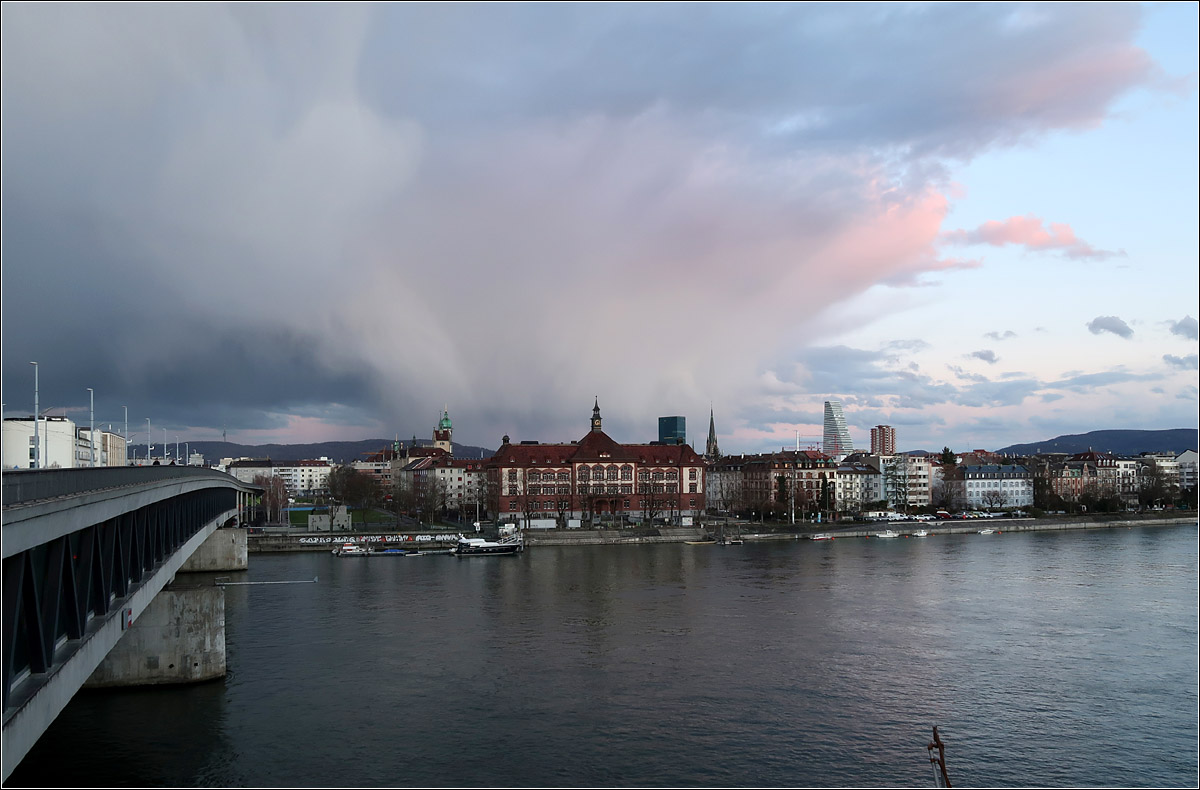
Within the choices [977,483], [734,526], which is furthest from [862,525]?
[977,483]

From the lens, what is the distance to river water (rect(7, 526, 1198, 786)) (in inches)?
1041

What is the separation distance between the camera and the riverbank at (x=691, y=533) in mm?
Answer: 98188

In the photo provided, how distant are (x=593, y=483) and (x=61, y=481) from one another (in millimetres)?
108951

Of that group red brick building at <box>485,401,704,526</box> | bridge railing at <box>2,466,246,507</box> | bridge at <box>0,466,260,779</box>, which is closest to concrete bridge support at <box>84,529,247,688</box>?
bridge at <box>0,466,260,779</box>

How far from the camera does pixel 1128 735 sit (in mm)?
29297

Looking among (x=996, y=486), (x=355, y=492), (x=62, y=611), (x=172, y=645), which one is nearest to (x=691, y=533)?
(x=355, y=492)

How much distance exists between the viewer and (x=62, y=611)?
20.4 metres

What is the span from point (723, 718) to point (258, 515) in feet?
428

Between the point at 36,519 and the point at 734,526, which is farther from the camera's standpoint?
the point at 734,526

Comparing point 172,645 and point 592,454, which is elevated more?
point 592,454

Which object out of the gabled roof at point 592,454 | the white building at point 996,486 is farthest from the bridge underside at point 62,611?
the white building at point 996,486

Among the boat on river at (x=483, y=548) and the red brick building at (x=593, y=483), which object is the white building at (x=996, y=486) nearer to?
the red brick building at (x=593, y=483)

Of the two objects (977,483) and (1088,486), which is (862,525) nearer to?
(977,483)

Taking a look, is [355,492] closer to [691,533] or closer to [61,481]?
[691,533]
